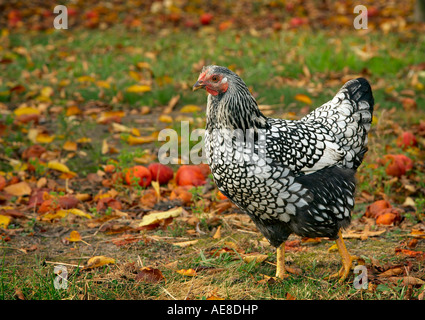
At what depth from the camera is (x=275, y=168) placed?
311 centimetres

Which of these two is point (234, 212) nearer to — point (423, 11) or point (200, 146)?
point (200, 146)

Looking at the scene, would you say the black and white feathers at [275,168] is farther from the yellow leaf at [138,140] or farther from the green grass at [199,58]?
the green grass at [199,58]

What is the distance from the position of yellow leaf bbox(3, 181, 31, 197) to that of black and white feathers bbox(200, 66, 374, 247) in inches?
83.1

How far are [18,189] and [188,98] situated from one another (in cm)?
269

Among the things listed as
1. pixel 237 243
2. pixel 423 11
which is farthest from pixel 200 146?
pixel 423 11

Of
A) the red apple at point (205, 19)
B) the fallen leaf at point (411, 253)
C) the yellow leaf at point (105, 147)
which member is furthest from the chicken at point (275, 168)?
the red apple at point (205, 19)

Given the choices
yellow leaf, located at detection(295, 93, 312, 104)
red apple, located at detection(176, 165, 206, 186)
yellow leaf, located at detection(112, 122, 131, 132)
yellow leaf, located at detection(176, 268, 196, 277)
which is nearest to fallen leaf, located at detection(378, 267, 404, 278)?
yellow leaf, located at detection(176, 268, 196, 277)

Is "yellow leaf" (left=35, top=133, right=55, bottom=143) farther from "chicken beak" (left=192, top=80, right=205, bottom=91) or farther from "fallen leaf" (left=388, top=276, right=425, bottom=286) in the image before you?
"fallen leaf" (left=388, top=276, right=425, bottom=286)

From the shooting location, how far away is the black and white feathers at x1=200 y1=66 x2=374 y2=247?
309 centimetres
